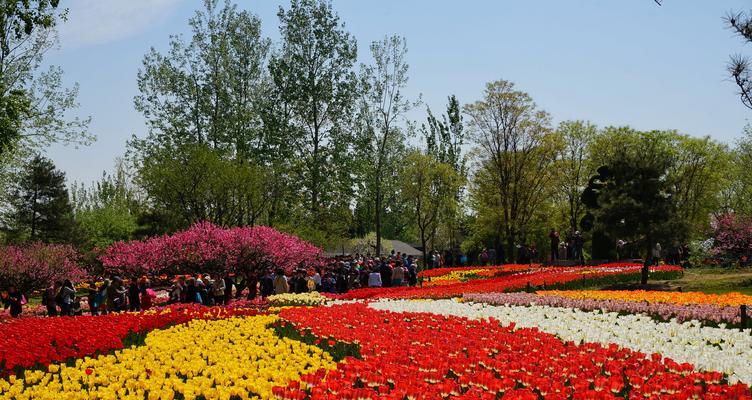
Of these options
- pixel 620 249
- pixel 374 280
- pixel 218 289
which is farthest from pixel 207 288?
pixel 620 249

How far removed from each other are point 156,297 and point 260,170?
16.4 m

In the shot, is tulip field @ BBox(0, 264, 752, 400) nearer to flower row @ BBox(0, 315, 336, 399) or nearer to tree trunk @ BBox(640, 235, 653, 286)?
flower row @ BBox(0, 315, 336, 399)

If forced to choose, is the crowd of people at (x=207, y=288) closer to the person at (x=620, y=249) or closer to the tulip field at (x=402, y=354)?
the tulip field at (x=402, y=354)

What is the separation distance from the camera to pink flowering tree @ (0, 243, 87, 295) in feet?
91.5

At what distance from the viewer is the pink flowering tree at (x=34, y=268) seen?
27.9 meters

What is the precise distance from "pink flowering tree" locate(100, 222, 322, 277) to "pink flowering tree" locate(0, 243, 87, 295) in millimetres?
1877

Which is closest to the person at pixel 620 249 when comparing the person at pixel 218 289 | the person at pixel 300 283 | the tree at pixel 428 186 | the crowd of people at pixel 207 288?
the crowd of people at pixel 207 288

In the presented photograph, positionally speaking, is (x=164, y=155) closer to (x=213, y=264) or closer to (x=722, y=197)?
(x=213, y=264)

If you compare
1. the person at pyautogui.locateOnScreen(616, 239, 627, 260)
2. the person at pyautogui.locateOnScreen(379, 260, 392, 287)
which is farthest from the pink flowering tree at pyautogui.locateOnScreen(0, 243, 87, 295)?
the person at pyautogui.locateOnScreen(616, 239, 627, 260)

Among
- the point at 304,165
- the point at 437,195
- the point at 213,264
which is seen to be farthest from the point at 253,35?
the point at 213,264

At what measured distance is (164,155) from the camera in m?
39.2

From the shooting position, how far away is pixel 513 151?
150 ft

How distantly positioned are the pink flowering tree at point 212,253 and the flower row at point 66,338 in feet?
45.3

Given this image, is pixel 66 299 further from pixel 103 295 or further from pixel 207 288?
pixel 207 288
